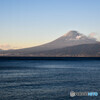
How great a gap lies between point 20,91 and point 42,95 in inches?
124

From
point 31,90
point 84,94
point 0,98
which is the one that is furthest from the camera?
point 31,90

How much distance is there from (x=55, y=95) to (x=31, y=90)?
12.9 ft

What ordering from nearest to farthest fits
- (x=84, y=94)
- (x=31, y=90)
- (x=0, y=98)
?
1. (x=0, y=98)
2. (x=84, y=94)
3. (x=31, y=90)

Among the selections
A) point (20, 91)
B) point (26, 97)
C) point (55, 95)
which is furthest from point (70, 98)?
point (20, 91)

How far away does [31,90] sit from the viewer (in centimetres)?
3347

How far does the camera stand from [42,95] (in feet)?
100

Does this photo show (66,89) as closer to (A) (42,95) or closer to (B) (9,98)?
(A) (42,95)

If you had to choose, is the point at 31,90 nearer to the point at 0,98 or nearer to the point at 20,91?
the point at 20,91

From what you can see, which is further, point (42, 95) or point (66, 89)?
point (66, 89)

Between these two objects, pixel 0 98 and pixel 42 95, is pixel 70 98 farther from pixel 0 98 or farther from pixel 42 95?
pixel 0 98

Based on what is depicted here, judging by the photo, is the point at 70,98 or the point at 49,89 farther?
the point at 49,89

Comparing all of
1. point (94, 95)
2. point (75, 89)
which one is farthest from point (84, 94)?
point (75, 89)

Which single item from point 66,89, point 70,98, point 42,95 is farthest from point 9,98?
point 66,89

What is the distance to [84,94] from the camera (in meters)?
31.0
